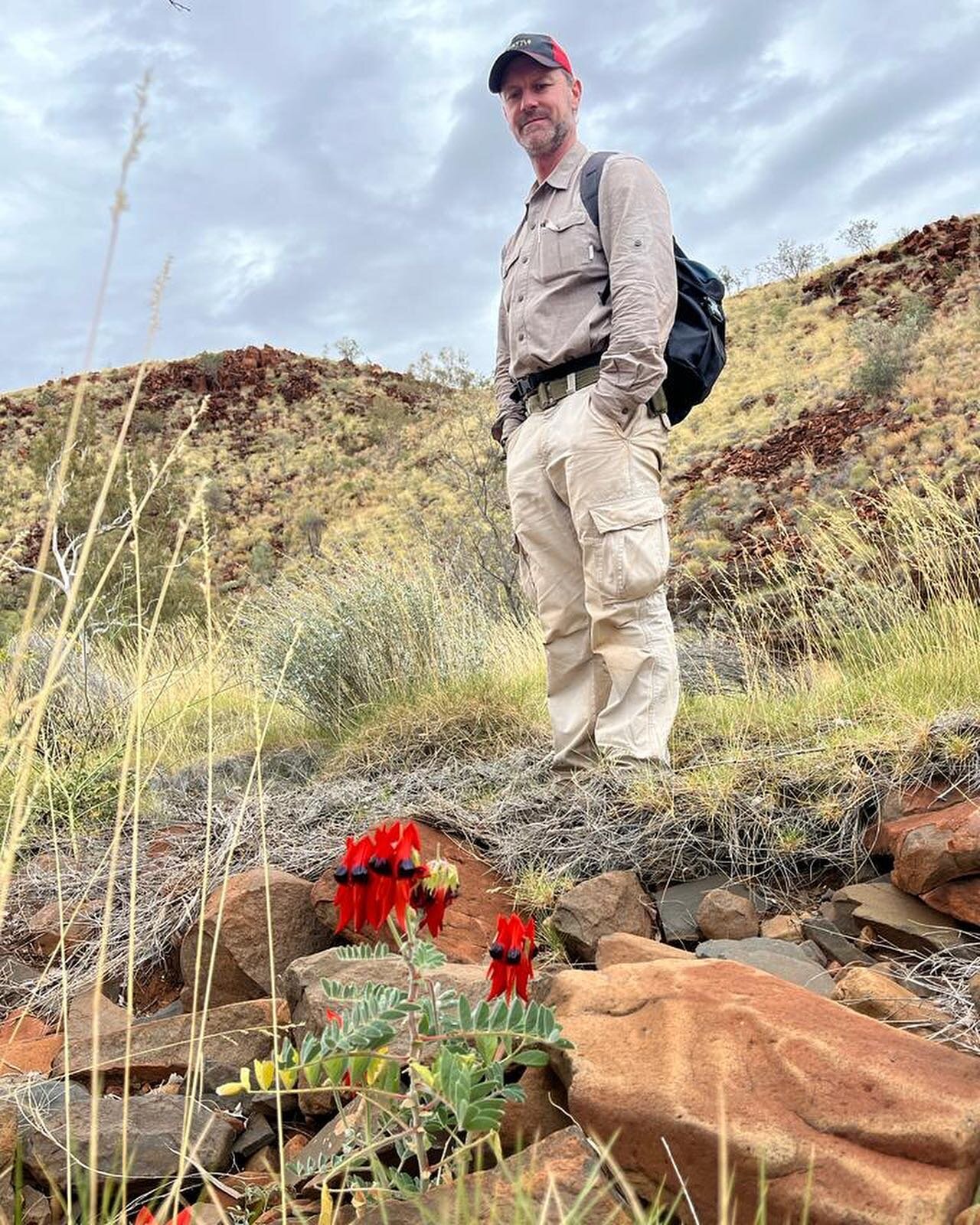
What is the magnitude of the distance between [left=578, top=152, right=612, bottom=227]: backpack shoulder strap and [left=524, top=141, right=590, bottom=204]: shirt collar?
7 cm

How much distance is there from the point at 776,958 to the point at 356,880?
54.6 inches

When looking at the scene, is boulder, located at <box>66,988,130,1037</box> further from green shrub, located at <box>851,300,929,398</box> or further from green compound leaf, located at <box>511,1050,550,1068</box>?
green shrub, located at <box>851,300,929,398</box>

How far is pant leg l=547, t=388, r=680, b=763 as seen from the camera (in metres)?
3.47

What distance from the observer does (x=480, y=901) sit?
3.24 metres

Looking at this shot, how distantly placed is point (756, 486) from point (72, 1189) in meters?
14.1

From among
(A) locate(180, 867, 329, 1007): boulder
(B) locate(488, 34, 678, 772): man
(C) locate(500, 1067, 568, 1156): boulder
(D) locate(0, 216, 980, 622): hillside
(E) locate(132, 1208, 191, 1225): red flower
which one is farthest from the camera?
(D) locate(0, 216, 980, 622): hillside

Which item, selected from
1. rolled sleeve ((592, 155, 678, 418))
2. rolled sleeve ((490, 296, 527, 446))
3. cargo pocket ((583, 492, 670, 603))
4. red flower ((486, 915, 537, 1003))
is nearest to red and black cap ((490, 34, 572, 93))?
rolled sleeve ((592, 155, 678, 418))

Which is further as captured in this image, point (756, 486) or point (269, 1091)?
point (756, 486)

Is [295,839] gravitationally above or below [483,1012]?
above

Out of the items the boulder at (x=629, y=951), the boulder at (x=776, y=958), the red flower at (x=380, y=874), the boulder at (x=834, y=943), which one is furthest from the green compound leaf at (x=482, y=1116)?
the boulder at (x=834, y=943)

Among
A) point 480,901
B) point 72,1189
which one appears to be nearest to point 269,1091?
point 72,1189

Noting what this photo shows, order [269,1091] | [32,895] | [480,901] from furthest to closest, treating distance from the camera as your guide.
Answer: [32,895] → [480,901] → [269,1091]

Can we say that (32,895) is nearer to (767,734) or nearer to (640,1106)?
(767,734)

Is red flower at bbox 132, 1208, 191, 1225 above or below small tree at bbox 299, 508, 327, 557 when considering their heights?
below
